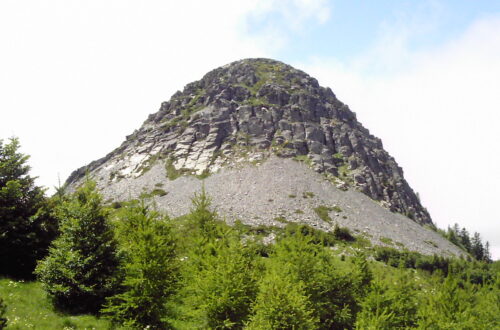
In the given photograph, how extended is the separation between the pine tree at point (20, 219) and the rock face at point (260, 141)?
98220 millimetres

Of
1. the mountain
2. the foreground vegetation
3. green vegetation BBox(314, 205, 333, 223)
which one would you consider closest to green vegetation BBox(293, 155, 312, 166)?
the mountain

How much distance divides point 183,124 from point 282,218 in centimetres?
8740

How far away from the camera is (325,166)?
129 m

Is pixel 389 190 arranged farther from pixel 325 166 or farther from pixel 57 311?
pixel 57 311

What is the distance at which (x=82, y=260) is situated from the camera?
1958 centimetres

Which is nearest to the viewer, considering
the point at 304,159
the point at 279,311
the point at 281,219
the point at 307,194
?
the point at 279,311

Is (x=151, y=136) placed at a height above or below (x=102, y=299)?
above

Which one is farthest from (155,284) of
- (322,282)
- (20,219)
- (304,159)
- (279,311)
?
(304,159)

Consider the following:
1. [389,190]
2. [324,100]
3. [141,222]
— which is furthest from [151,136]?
[141,222]

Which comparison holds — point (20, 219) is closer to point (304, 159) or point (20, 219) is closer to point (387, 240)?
point (387, 240)

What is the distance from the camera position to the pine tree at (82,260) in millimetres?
19031

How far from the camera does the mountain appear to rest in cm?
9706

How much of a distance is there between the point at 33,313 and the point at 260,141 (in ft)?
416

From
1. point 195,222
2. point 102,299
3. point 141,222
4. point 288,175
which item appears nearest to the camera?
point 102,299
